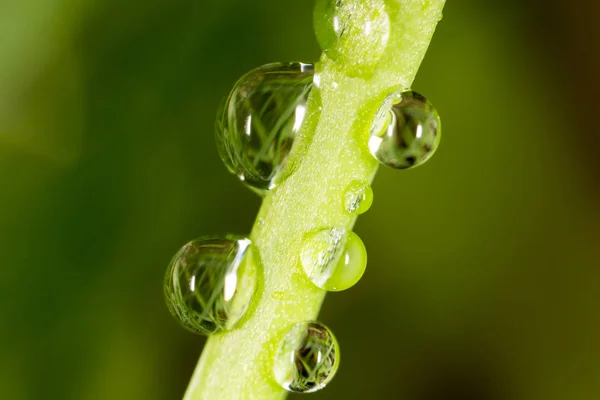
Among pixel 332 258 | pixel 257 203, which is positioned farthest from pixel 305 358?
pixel 257 203

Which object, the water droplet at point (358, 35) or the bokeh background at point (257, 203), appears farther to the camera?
the bokeh background at point (257, 203)

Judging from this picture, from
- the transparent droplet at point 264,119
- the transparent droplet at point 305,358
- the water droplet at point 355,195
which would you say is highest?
the transparent droplet at point 264,119

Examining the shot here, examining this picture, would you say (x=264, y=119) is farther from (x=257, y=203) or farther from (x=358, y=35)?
(x=257, y=203)

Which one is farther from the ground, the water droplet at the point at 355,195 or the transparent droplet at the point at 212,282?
the water droplet at the point at 355,195

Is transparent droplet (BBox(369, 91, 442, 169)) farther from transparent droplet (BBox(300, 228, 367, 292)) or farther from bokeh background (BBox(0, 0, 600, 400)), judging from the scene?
bokeh background (BBox(0, 0, 600, 400))

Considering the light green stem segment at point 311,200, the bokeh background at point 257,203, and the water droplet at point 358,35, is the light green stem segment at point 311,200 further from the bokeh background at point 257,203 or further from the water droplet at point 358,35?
the bokeh background at point 257,203

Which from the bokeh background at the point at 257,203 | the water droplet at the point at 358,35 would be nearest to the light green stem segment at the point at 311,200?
the water droplet at the point at 358,35

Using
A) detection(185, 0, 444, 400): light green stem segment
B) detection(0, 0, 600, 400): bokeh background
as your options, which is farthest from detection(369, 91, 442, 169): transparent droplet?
detection(0, 0, 600, 400): bokeh background
